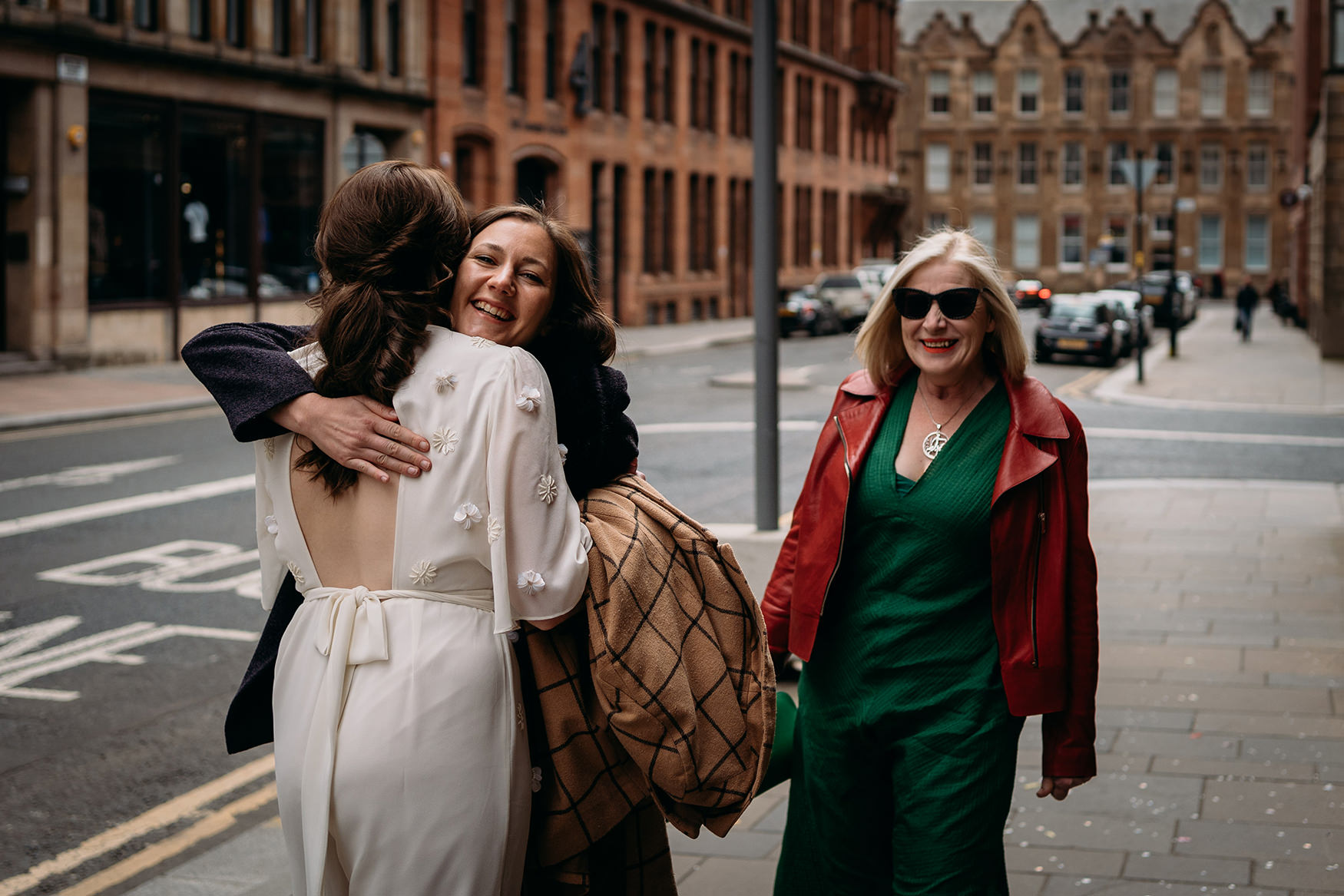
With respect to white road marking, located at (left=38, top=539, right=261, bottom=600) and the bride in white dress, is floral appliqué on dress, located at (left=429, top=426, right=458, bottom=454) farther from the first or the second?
white road marking, located at (left=38, top=539, right=261, bottom=600)

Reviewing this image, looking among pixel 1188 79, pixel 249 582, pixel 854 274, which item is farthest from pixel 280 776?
pixel 1188 79

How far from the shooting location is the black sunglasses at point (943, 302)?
3.33 metres

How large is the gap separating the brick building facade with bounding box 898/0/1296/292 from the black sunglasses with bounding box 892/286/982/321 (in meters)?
75.1

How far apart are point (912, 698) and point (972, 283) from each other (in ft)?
3.13

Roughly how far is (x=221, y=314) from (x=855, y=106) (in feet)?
136

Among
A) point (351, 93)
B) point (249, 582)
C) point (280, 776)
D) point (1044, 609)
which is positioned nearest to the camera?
point (280, 776)

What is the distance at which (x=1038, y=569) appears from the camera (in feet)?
10.5

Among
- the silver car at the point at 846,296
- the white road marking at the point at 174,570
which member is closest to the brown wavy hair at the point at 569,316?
the white road marking at the point at 174,570

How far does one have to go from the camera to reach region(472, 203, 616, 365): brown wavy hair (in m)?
2.72

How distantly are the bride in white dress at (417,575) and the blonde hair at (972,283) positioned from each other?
1.22 metres

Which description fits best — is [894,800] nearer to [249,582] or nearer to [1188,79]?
[249,582]

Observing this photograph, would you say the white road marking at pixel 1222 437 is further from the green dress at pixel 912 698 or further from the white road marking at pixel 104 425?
the green dress at pixel 912 698

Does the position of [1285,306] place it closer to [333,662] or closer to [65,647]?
[65,647]

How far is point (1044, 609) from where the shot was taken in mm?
3182
